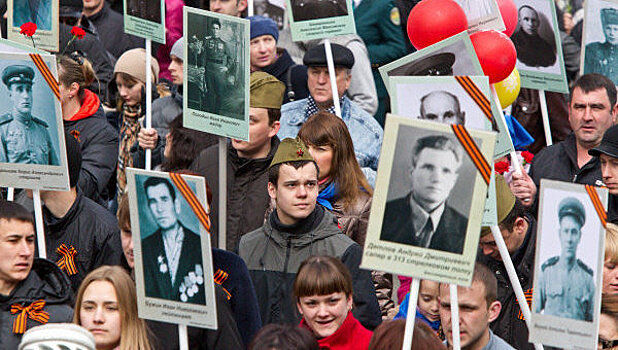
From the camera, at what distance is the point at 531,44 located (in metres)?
9.30

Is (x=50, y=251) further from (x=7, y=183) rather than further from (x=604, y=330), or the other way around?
(x=604, y=330)

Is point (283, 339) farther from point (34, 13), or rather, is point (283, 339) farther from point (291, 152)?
point (34, 13)

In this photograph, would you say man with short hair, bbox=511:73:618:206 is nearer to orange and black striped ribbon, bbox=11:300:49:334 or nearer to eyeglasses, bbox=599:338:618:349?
eyeglasses, bbox=599:338:618:349

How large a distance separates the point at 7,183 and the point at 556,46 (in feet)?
14.0

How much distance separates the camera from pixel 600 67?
9.38 meters

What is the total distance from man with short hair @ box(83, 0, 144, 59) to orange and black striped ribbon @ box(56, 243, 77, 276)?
4406 mm

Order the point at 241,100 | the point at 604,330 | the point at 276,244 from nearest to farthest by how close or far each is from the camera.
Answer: the point at 604,330
the point at 276,244
the point at 241,100

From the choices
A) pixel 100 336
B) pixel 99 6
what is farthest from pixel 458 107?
pixel 99 6

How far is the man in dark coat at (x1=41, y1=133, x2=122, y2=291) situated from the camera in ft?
23.6

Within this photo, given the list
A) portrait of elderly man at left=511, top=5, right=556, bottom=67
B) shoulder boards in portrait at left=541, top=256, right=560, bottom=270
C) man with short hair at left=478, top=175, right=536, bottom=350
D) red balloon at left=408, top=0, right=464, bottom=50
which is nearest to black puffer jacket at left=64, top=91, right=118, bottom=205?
red balloon at left=408, top=0, right=464, bottom=50

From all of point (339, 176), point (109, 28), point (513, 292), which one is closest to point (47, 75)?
point (339, 176)

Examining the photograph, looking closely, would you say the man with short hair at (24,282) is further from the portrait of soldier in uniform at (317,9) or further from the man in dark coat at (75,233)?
the portrait of soldier in uniform at (317,9)

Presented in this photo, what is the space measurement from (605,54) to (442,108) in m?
3.66

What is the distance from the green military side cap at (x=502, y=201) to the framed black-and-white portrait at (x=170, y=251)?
6.81 feet
